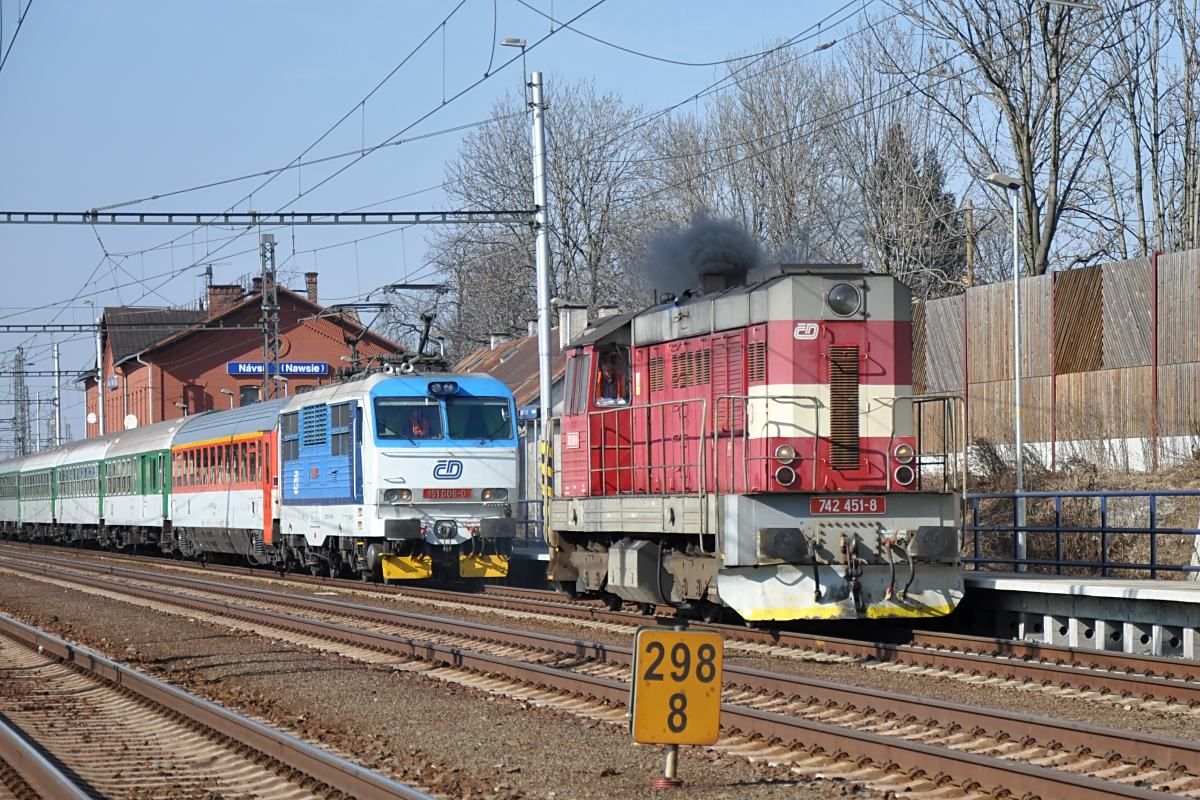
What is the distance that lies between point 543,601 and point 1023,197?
19566mm

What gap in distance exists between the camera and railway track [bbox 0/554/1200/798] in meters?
8.08

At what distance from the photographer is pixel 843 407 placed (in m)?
15.0

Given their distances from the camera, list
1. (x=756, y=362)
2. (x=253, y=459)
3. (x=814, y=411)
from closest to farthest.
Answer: (x=814, y=411)
(x=756, y=362)
(x=253, y=459)

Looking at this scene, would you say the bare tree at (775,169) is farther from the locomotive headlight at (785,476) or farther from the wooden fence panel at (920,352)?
the locomotive headlight at (785,476)

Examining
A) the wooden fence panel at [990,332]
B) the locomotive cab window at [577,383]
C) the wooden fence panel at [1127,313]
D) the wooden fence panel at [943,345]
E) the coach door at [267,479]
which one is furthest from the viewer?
the wooden fence panel at [943,345]

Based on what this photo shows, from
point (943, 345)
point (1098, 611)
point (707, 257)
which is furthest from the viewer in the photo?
point (943, 345)

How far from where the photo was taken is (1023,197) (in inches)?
1391

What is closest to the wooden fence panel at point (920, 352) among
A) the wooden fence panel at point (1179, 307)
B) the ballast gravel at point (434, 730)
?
the wooden fence panel at point (1179, 307)

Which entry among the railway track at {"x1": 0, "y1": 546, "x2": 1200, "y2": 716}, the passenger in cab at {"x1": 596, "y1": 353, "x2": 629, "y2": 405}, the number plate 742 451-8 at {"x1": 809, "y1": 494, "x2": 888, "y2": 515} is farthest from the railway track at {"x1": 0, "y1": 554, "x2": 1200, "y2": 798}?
the passenger in cab at {"x1": 596, "y1": 353, "x2": 629, "y2": 405}

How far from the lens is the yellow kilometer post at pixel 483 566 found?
75.0 ft

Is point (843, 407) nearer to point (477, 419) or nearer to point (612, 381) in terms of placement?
point (612, 381)

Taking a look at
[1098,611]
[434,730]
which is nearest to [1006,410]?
[1098,611]

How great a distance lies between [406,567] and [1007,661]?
12348 millimetres

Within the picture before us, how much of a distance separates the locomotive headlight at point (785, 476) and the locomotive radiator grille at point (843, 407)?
510 mm
